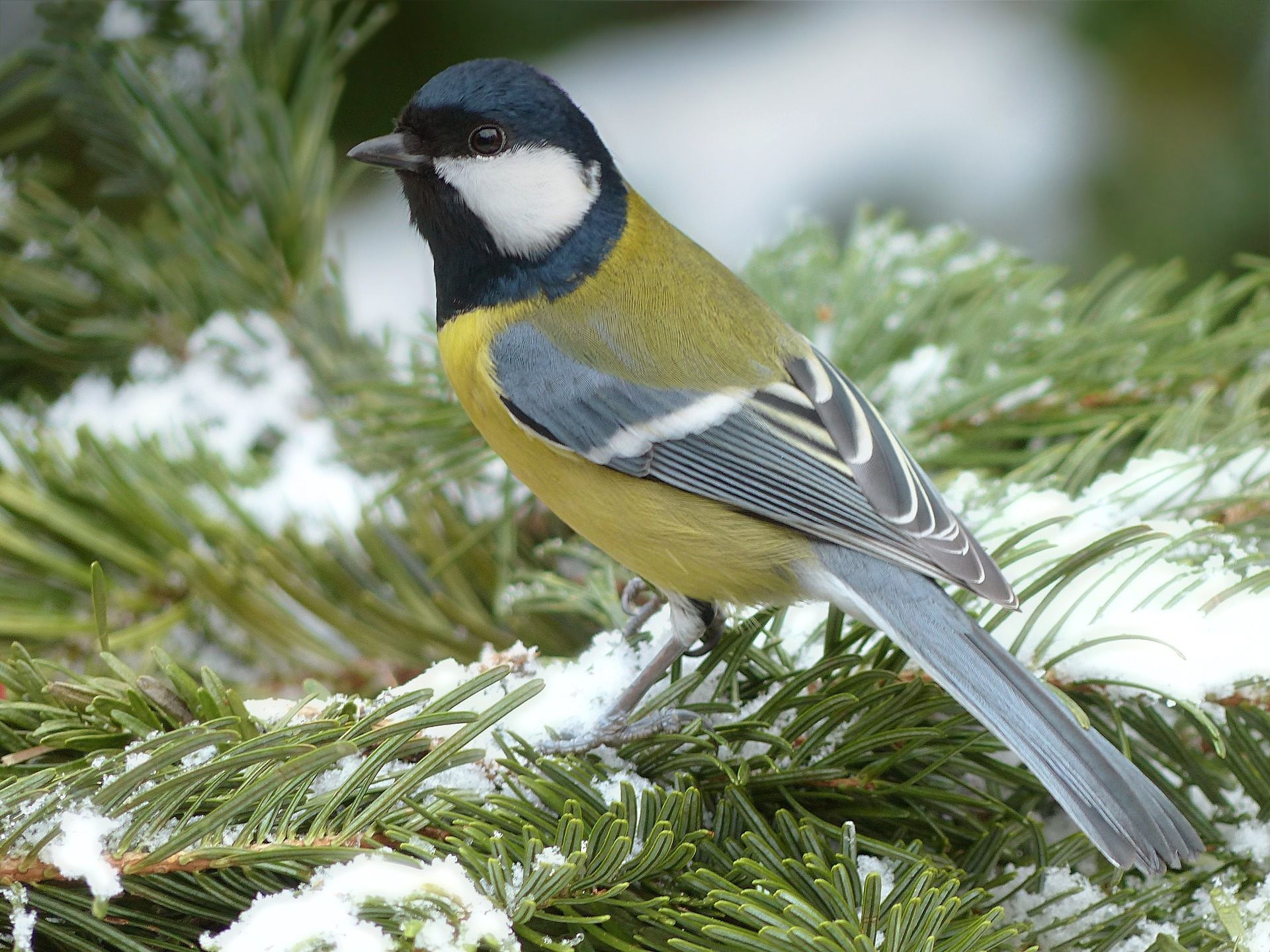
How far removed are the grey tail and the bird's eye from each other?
2.09ft

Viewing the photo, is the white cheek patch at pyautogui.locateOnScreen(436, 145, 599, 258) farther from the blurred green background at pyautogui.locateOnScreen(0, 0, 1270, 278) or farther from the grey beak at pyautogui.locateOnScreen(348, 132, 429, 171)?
the blurred green background at pyautogui.locateOnScreen(0, 0, 1270, 278)

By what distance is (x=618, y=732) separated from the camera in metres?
0.80

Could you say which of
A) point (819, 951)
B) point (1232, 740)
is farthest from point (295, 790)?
point (1232, 740)

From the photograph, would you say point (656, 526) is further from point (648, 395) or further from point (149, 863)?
point (149, 863)

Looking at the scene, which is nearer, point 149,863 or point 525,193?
point 149,863

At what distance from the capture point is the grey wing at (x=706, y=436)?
3.49 ft

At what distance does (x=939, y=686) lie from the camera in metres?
0.85

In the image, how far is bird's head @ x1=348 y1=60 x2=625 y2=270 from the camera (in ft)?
3.81

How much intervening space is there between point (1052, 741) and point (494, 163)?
0.80 meters

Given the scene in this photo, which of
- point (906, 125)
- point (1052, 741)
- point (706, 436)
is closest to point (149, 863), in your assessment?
point (1052, 741)

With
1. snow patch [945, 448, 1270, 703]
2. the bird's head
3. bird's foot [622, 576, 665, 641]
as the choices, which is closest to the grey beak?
the bird's head

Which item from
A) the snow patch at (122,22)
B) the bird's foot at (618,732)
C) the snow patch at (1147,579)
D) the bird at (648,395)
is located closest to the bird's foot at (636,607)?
the bird at (648,395)

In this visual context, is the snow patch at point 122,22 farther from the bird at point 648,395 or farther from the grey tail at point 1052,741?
the grey tail at point 1052,741

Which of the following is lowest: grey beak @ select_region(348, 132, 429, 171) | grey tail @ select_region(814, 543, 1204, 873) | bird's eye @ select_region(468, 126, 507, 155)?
grey tail @ select_region(814, 543, 1204, 873)
